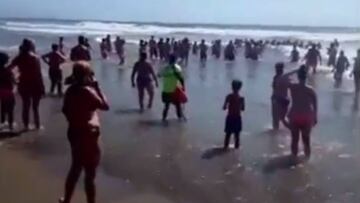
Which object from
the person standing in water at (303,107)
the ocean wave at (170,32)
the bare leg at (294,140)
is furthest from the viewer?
the ocean wave at (170,32)

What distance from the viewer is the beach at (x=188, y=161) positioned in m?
9.47

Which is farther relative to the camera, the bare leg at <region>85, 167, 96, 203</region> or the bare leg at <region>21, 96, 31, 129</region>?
the bare leg at <region>21, 96, 31, 129</region>

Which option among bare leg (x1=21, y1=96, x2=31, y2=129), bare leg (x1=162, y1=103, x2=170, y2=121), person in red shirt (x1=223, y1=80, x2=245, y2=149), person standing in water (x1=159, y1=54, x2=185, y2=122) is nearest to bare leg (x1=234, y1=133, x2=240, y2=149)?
person in red shirt (x1=223, y1=80, x2=245, y2=149)

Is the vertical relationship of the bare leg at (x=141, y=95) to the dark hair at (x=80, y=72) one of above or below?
below

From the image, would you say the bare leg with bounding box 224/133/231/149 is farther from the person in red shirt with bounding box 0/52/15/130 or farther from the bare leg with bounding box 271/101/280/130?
the person in red shirt with bounding box 0/52/15/130

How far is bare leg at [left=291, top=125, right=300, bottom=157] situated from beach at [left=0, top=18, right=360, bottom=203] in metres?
0.19

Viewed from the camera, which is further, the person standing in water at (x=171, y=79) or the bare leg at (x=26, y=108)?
the person standing in water at (x=171, y=79)

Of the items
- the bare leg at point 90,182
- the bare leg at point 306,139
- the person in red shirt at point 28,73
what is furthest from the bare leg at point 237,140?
the bare leg at point 90,182

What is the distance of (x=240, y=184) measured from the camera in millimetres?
10109

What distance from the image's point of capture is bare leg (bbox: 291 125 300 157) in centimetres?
1188

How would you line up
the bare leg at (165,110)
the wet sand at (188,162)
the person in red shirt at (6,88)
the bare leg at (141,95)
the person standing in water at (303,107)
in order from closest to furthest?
1. the wet sand at (188,162)
2. the person standing in water at (303,107)
3. the person in red shirt at (6,88)
4. the bare leg at (165,110)
5. the bare leg at (141,95)

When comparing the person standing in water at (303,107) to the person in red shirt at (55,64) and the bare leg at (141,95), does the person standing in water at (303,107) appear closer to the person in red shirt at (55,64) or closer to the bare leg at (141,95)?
the bare leg at (141,95)

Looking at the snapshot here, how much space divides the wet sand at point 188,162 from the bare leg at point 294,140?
212mm

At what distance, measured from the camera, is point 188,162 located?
11438mm
